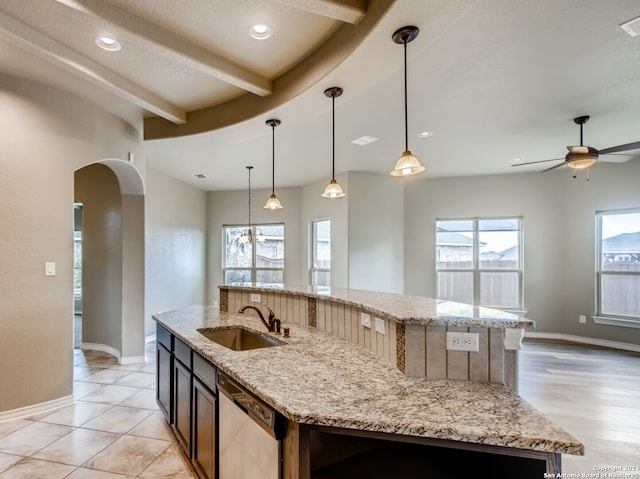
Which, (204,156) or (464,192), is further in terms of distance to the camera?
(464,192)

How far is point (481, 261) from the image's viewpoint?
21.0 ft

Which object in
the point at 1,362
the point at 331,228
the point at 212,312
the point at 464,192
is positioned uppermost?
the point at 464,192

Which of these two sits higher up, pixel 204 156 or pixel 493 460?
pixel 204 156

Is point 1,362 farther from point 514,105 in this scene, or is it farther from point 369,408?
point 514,105

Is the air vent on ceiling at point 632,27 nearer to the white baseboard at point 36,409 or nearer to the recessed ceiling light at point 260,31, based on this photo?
the recessed ceiling light at point 260,31

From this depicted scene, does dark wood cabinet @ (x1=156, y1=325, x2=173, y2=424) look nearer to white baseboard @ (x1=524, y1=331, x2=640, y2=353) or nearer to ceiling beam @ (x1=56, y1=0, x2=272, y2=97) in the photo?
ceiling beam @ (x1=56, y1=0, x2=272, y2=97)

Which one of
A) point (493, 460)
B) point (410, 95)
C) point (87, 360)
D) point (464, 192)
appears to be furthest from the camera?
point (464, 192)

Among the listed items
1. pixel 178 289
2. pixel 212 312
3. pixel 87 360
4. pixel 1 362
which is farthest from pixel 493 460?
pixel 178 289

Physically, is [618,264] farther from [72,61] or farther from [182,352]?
[72,61]

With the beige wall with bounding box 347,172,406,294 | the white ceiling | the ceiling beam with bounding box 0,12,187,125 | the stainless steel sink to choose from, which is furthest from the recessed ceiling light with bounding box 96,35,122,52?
the beige wall with bounding box 347,172,406,294

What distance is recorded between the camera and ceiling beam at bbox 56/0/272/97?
2.04 meters

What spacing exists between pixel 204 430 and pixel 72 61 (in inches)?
108

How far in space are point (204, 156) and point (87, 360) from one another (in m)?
3.19

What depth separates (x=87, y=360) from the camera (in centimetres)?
462
